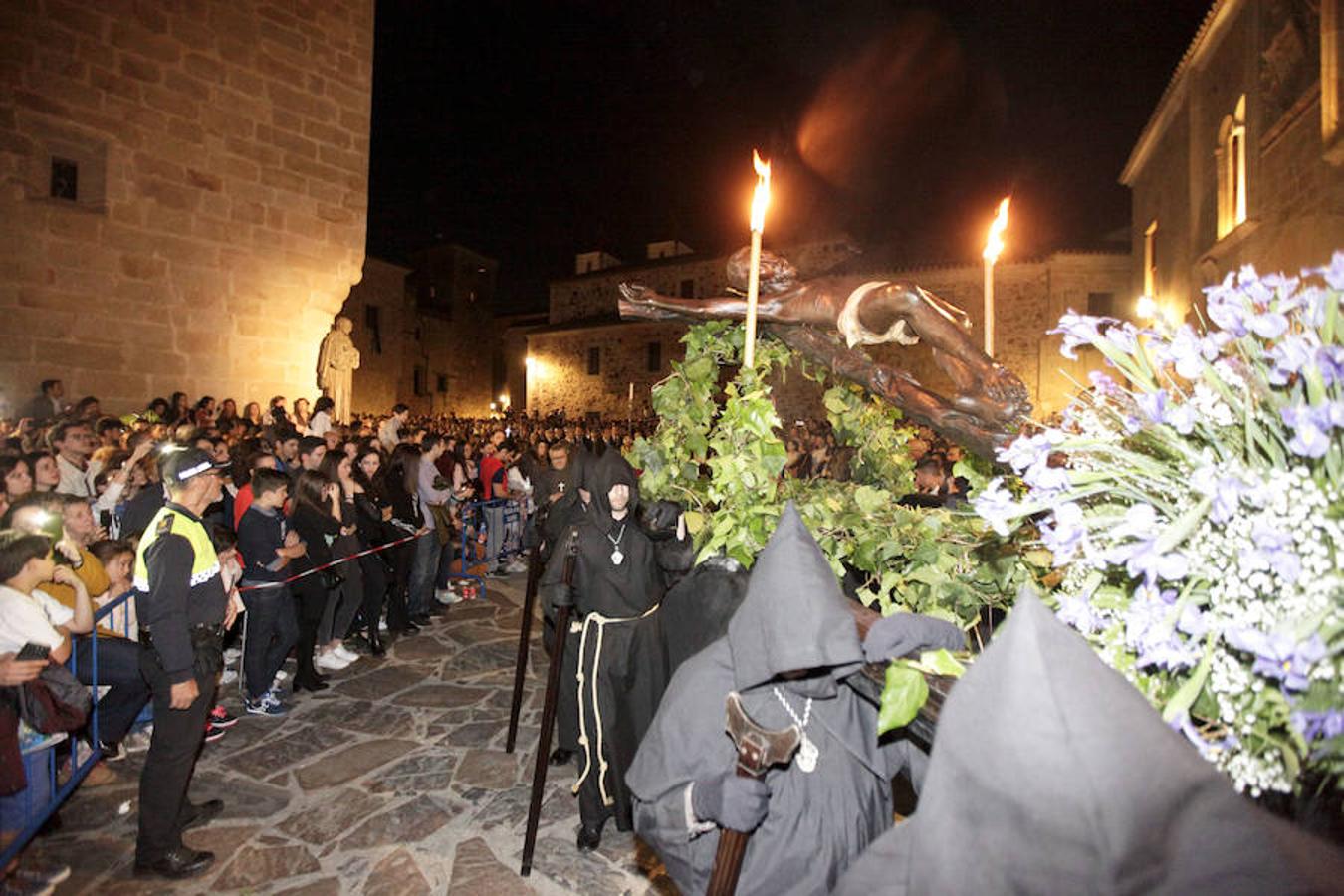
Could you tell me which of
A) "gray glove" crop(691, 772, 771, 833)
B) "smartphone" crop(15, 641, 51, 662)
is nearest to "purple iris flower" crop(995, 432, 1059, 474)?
"gray glove" crop(691, 772, 771, 833)

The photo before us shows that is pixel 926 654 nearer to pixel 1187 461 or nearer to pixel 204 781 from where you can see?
pixel 1187 461

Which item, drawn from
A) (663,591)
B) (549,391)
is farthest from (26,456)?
(549,391)

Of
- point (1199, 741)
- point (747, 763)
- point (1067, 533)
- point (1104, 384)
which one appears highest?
point (1104, 384)

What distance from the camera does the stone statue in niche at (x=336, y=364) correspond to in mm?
12523

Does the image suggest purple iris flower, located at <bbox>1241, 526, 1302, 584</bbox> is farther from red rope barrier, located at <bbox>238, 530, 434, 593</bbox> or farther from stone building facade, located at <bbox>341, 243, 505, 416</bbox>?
stone building facade, located at <bbox>341, 243, 505, 416</bbox>

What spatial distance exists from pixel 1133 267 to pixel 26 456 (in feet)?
82.6

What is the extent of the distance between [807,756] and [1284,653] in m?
1.52

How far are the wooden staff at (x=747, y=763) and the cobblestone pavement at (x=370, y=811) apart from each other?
233 cm

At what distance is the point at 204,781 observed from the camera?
4789 mm

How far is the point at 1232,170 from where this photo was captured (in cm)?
1338

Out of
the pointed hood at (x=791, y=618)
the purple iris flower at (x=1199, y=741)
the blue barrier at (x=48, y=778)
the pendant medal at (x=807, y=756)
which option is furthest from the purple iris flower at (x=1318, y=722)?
the blue barrier at (x=48, y=778)

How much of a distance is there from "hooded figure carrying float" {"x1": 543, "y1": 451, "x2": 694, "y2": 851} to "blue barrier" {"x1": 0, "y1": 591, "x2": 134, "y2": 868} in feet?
9.50

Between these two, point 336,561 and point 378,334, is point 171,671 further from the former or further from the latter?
point 378,334

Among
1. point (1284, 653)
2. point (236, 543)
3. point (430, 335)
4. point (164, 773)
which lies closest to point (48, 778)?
point (164, 773)
